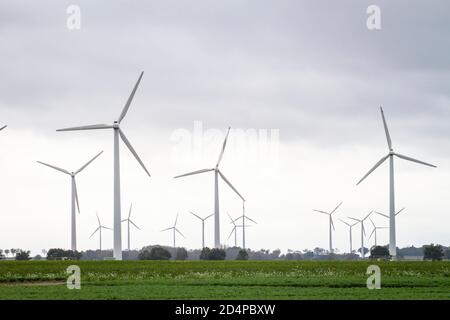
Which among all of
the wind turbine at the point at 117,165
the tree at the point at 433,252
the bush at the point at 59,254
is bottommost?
the tree at the point at 433,252

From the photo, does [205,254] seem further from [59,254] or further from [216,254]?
[59,254]

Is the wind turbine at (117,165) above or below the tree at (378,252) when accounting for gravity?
above

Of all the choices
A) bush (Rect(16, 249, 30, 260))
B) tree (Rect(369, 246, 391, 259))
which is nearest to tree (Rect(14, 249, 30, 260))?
bush (Rect(16, 249, 30, 260))

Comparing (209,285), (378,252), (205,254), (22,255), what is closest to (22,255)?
(22,255)

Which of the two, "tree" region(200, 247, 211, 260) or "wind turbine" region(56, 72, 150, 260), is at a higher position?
"wind turbine" region(56, 72, 150, 260)

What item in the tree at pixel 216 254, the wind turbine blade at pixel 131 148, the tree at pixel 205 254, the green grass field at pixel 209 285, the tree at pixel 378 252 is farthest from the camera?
the tree at pixel 378 252

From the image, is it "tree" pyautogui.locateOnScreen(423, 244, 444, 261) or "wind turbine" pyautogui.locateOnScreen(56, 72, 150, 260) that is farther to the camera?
"tree" pyautogui.locateOnScreen(423, 244, 444, 261)

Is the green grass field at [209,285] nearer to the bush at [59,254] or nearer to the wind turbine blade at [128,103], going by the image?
the wind turbine blade at [128,103]

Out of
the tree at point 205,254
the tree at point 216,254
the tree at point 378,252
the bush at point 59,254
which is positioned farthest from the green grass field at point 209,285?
the tree at point 378,252

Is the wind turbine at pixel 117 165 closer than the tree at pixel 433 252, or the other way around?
the wind turbine at pixel 117 165

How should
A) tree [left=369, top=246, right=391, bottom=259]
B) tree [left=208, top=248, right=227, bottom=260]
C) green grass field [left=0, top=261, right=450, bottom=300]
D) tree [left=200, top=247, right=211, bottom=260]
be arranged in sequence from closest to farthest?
1. green grass field [left=0, top=261, right=450, bottom=300]
2. tree [left=208, top=248, right=227, bottom=260]
3. tree [left=200, top=247, right=211, bottom=260]
4. tree [left=369, top=246, right=391, bottom=259]

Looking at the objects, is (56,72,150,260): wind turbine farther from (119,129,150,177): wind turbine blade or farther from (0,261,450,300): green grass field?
(0,261,450,300): green grass field
